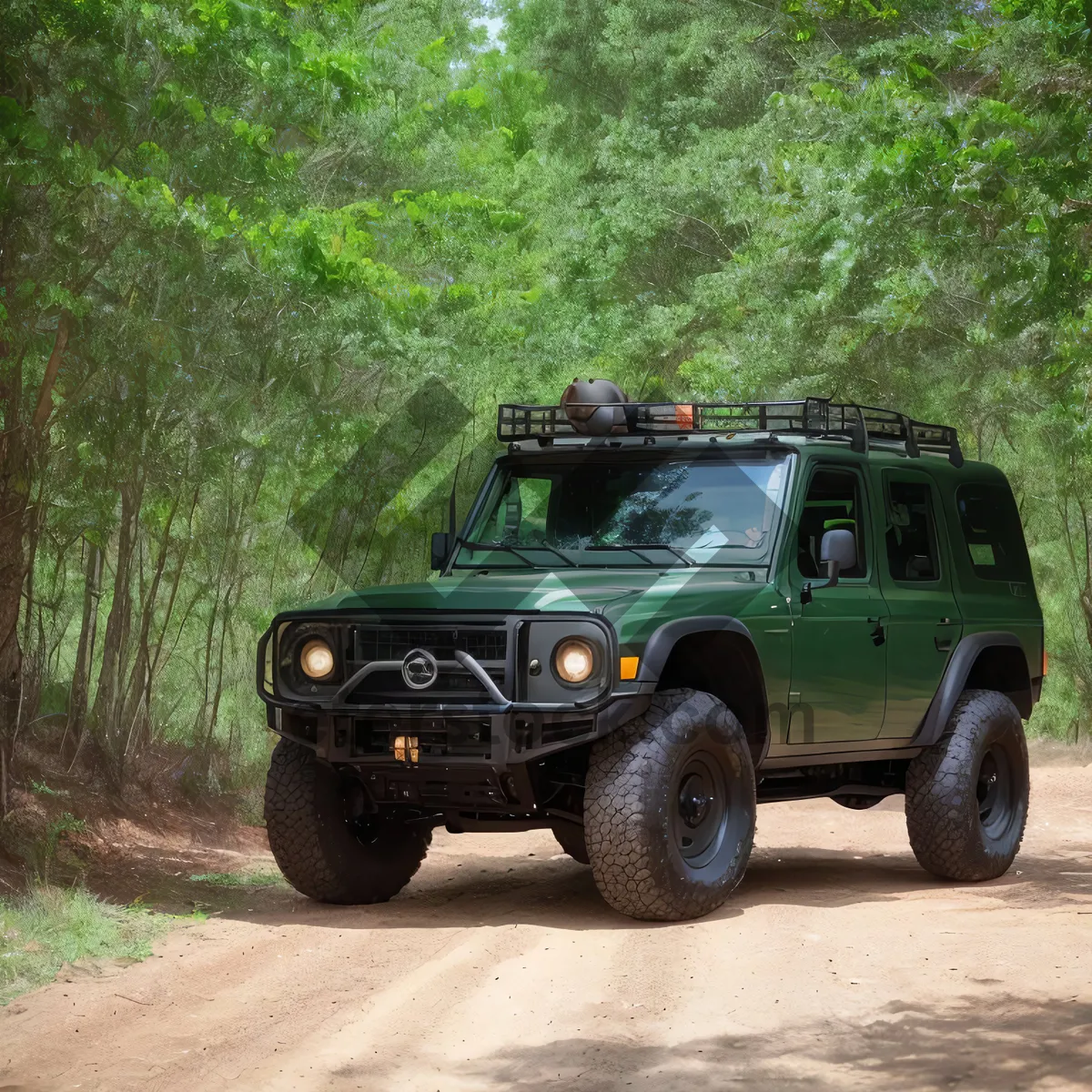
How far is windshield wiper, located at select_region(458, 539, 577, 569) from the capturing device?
8.61 meters

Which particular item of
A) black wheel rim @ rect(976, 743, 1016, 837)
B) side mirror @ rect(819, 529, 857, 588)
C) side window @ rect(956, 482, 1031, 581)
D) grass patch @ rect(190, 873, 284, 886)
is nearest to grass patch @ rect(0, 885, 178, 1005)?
grass patch @ rect(190, 873, 284, 886)

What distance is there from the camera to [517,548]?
28.9 feet

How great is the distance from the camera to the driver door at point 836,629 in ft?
27.3

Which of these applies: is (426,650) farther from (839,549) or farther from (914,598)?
(914,598)

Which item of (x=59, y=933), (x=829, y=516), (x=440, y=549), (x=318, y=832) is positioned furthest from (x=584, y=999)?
(x=829, y=516)

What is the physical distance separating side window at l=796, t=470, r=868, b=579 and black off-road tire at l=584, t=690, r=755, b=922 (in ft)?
3.74

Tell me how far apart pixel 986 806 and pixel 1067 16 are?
4.67m

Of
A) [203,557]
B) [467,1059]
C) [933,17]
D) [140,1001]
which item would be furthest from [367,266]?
[933,17]

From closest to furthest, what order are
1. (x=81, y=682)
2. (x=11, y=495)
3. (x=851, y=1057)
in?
1. (x=851, y=1057)
2. (x=11, y=495)
3. (x=81, y=682)

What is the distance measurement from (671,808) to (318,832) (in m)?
1.77

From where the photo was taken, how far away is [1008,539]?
33.9 feet

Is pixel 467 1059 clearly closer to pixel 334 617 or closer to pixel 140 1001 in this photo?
pixel 140 1001

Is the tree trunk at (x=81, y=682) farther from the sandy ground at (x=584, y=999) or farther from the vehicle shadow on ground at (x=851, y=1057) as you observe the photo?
the vehicle shadow on ground at (x=851, y=1057)

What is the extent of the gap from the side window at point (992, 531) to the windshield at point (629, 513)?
196cm
